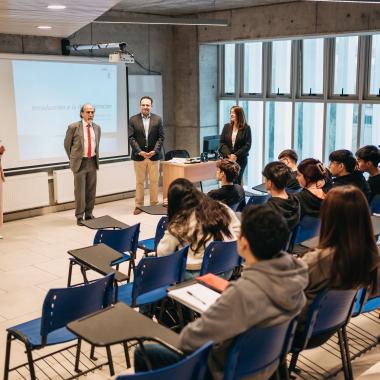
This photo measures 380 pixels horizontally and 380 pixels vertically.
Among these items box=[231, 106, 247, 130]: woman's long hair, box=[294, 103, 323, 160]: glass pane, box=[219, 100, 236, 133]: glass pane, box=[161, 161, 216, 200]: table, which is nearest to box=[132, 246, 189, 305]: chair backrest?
box=[231, 106, 247, 130]: woman's long hair

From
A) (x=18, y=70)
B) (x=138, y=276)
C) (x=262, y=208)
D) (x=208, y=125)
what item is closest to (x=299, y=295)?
(x=262, y=208)

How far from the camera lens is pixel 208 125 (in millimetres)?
10375

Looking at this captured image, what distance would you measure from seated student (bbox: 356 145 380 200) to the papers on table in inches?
127

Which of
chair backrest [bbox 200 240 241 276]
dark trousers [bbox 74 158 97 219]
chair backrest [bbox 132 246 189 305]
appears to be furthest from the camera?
dark trousers [bbox 74 158 97 219]

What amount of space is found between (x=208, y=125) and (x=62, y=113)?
122 inches

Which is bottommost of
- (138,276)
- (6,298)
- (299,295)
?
(6,298)

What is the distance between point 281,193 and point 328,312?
1.59m

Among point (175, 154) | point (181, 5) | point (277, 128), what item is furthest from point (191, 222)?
point (277, 128)

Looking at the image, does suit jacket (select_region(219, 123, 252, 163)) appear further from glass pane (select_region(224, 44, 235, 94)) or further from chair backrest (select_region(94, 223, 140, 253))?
chair backrest (select_region(94, 223, 140, 253))

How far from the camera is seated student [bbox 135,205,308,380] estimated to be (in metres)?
2.17

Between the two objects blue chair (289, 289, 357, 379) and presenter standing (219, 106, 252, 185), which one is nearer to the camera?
blue chair (289, 289, 357, 379)

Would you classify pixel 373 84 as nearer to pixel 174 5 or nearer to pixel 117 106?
pixel 174 5

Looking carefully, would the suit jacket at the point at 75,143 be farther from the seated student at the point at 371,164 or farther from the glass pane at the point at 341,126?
the glass pane at the point at 341,126

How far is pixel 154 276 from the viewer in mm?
3578
